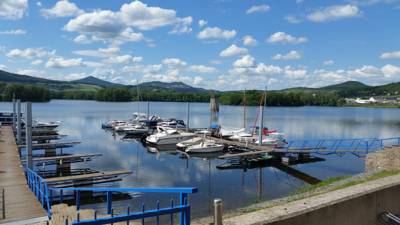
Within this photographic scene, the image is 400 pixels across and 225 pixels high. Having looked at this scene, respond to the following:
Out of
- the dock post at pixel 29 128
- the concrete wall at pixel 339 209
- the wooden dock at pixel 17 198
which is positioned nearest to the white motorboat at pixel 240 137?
the wooden dock at pixel 17 198

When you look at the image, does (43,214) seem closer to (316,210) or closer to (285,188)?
(316,210)

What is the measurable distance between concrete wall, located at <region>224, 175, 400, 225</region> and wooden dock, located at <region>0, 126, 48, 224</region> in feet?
25.5

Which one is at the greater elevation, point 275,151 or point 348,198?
point 348,198

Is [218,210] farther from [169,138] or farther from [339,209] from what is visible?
[169,138]

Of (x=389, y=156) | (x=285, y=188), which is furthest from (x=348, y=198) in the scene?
(x=285, y=188)

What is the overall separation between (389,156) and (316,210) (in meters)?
13.3

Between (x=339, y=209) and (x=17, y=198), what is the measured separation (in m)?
11.8

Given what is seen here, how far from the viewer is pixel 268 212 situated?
6344 mm

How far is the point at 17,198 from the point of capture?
1389cm

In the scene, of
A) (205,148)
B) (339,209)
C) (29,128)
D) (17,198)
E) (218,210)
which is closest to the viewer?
(218,210)

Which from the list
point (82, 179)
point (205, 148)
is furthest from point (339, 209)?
point (205, 148)

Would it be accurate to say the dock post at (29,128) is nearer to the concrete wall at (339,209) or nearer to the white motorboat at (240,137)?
the concrete wall at (339,209)

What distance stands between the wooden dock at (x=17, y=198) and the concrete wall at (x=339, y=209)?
7.78 meters

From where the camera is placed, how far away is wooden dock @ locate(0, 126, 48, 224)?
11.5 m
